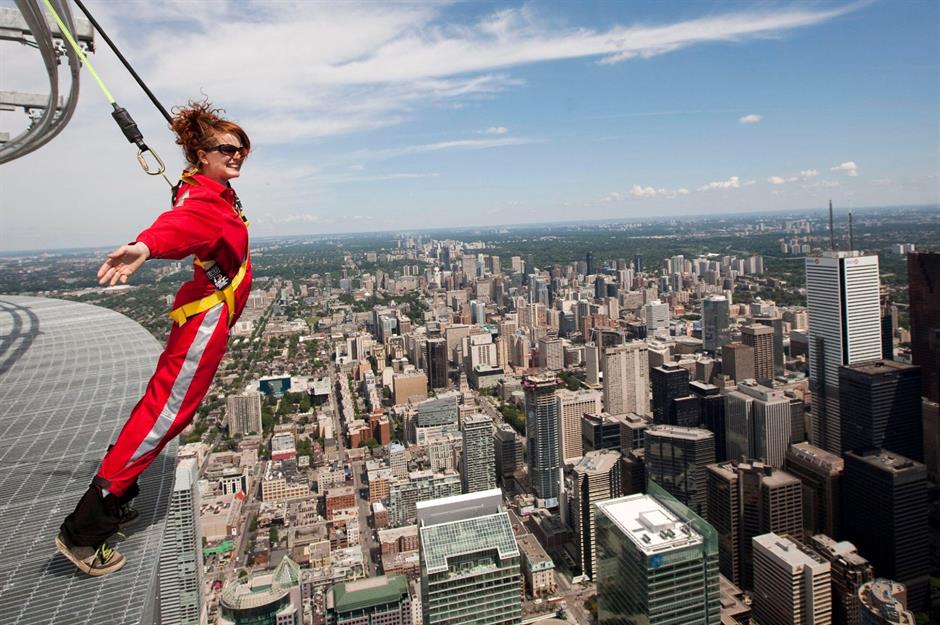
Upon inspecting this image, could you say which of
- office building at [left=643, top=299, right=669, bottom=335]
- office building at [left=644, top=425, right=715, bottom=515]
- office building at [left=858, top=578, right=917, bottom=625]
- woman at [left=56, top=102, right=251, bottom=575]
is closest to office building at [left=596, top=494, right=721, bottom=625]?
office building at [left=858, top=578, right=917, bottom=625]

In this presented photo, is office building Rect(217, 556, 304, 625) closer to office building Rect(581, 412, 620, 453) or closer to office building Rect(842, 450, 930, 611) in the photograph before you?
office building Rect(581, 412, 620, 453)

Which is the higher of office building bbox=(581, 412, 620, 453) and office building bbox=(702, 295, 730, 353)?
office building bbox=(702, 295, 730, 353)

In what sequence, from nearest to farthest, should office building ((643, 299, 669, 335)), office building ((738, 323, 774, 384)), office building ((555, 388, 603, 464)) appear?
1. office building ((555, 388, 603, 464))
2. office building ((738, 323, 774, 384))
3. office building ((643, 299, 669, 335))

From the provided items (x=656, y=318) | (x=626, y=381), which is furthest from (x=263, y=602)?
(x=656, y=318)

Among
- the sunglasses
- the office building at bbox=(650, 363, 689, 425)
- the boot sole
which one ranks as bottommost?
the office building at bbox=(650, 363, 689, 425)

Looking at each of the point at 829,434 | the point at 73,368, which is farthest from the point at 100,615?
the point at 829,434

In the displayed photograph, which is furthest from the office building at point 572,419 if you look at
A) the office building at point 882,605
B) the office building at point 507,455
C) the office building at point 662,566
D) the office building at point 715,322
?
the office building at point 715,322

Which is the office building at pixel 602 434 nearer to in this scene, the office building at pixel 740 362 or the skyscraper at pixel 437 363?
the office building at pixel 740 362

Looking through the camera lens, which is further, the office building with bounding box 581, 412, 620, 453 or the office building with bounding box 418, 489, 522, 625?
the office building with bounding box 581, 412, 620, 453
